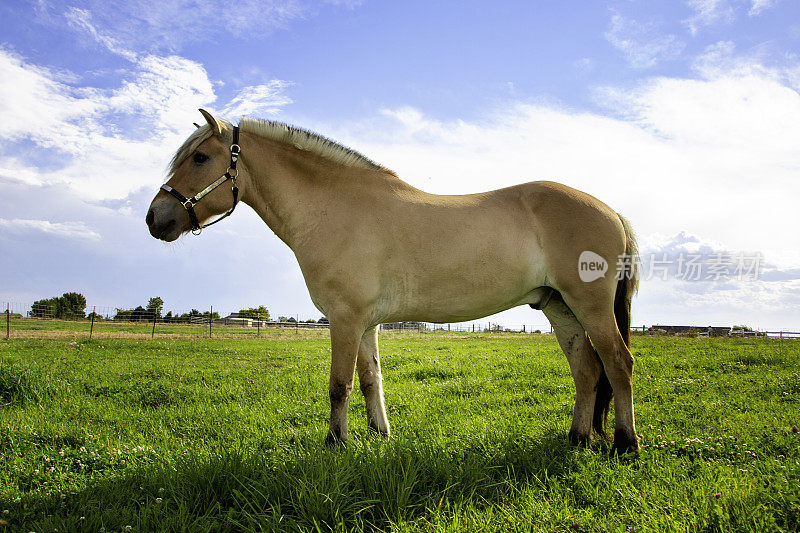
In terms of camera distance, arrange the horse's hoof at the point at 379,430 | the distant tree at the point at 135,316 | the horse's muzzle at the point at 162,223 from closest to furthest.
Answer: the horse's muzzle at the point at 162,223
the horse's hoof at the point at 379,430
the distant tree at the point at 135,316

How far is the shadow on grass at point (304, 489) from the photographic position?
3.14 metres

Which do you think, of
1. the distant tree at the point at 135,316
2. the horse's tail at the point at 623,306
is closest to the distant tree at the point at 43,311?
the distant tree at the point at 135,316

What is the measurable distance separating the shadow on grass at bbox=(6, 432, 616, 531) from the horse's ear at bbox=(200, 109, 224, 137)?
11.1 feet

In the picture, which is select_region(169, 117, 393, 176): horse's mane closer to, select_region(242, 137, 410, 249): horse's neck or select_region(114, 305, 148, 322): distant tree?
select_region(242, 137, 410, 249): horse's neck

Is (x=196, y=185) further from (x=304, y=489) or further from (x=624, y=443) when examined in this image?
(x=624, y=443)

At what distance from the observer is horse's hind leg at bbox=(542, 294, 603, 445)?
5.02m

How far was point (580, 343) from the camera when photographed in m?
5.33

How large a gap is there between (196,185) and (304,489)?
3432 millimetres

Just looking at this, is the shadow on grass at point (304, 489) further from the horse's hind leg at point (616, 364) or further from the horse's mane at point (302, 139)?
the horse's mane at point (302, 139)

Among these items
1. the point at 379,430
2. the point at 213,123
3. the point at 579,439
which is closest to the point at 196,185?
the point at 213,123

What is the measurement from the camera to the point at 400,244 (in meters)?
4.73

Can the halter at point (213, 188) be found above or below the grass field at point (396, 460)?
above

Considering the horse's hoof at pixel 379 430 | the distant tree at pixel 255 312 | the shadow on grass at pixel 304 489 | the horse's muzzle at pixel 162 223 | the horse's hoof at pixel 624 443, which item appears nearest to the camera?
the shadow on grass at pixel 304 489

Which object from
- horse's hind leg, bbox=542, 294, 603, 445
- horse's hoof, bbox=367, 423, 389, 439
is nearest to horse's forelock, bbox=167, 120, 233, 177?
horse's hoof, bbox=367, 423, 389, 439
